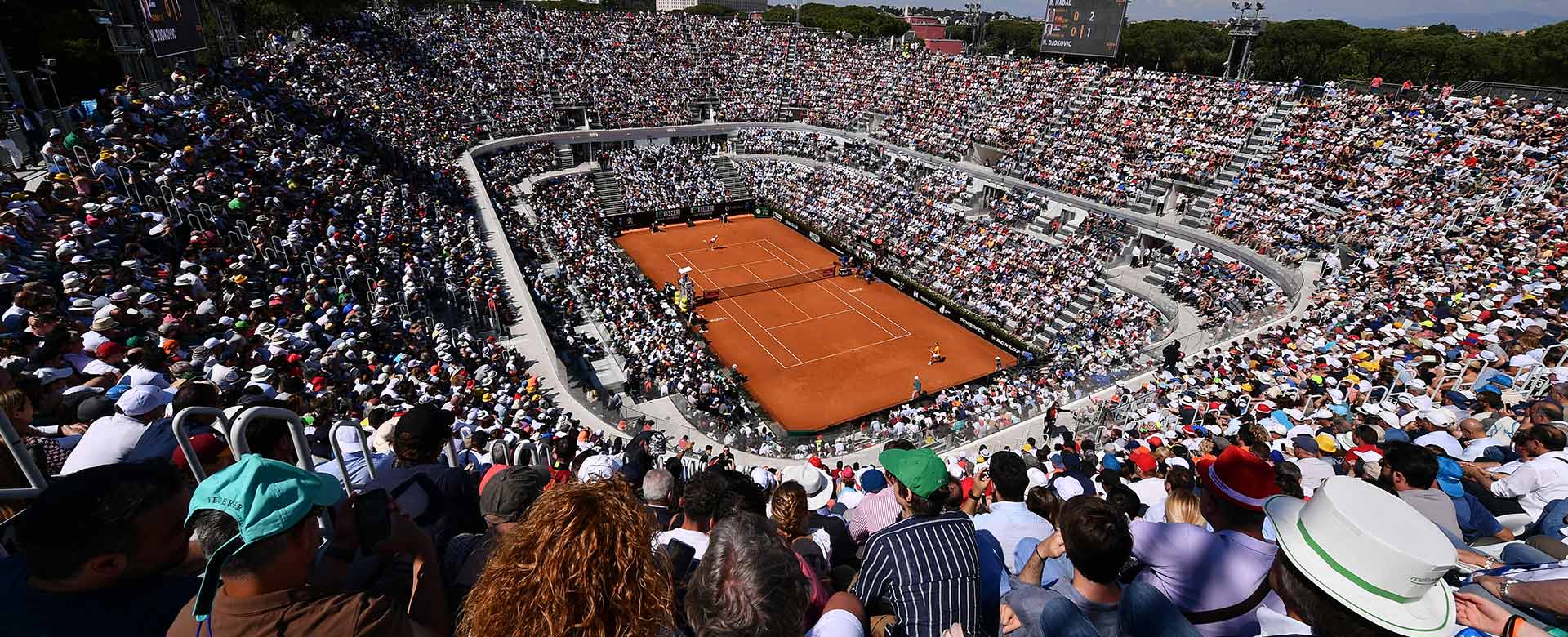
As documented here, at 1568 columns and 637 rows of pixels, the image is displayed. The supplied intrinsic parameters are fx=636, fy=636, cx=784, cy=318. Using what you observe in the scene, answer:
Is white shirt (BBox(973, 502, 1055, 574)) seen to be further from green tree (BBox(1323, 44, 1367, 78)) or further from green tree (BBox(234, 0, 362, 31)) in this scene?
green tree (BBox(1323, 44, 1367, 78))

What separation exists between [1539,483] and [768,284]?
29.2m

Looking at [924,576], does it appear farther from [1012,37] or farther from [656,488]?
[1012,37]

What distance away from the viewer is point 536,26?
51906 millimetres

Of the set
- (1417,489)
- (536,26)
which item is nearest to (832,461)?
(1417,489)

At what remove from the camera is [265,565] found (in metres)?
2.18

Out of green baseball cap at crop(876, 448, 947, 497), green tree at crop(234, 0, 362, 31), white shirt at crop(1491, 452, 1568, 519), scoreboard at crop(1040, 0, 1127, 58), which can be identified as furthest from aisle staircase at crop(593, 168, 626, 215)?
white shirt at crop(1491, 452, 1568, 519)

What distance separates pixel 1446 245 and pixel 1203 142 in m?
13.6

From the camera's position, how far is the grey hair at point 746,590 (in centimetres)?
240

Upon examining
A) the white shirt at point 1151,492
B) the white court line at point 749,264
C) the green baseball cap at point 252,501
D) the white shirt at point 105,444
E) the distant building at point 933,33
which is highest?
the distant building at point 933,33

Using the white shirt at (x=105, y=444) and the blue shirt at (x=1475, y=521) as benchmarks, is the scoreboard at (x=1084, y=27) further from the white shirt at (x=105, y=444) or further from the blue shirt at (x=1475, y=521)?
the white shirt at (x=105, y=444)

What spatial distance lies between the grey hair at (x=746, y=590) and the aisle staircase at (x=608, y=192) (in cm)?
3951

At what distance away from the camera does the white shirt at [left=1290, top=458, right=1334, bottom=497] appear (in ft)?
22.0

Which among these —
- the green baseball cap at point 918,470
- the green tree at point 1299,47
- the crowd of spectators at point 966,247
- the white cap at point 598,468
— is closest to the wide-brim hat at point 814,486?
the white cap at point 598,468

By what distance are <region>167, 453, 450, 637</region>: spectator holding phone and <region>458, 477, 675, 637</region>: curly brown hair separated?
1.49 ft
